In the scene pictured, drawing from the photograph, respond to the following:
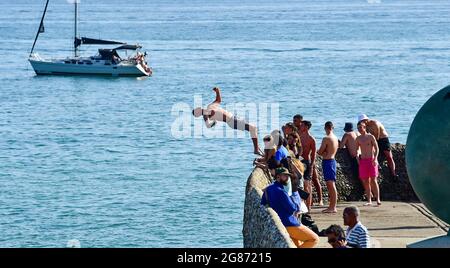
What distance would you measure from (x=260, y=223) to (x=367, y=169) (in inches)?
173

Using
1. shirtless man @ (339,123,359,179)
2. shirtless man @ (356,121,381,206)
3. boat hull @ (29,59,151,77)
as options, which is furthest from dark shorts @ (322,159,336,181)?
boat hull @ (29,59,151,77)

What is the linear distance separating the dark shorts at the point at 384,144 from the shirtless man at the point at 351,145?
0.56m

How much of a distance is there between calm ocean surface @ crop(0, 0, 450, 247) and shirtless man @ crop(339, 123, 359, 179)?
16.0 meters

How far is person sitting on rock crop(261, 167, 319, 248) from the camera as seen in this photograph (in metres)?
13.3

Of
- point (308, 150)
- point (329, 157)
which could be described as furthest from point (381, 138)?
point (308, 150)

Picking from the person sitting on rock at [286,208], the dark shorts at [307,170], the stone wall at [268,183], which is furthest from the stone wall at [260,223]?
the dark shorts at [307,170]

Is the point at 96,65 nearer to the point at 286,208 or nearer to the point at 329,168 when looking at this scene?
the point at 329,168

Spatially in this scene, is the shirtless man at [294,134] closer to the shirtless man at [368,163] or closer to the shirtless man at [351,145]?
the shirtless man at [368,163]

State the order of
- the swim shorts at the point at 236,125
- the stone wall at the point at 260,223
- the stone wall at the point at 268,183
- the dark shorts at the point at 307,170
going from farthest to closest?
the swim shorts at the point at 236,125
the dark shorts at the point at 307,170
the stone wall at the point at 268,183
the stone wall at the point at 260,223

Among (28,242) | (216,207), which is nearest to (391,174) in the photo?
(28,242)

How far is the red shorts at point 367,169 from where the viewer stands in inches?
699

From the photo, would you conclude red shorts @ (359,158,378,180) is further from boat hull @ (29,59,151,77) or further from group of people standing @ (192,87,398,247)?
boat hull @ (29,59,151,77)

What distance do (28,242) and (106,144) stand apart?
21356 millimetres

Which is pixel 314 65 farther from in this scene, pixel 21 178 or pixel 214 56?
pixel 21 178
